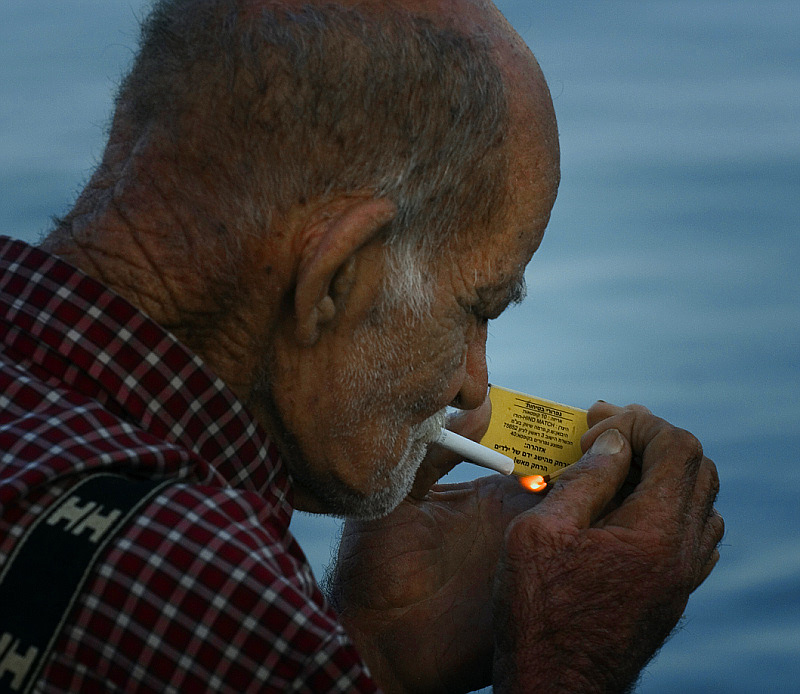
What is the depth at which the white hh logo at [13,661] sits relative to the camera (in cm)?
86

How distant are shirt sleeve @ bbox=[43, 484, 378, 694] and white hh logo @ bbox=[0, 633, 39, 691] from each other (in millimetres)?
24

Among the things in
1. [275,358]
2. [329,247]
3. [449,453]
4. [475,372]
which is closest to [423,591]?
[449,453]

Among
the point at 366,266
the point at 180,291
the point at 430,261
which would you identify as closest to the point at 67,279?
the point at 180,291

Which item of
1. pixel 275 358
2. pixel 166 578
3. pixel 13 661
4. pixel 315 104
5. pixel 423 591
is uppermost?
pixel 315 104

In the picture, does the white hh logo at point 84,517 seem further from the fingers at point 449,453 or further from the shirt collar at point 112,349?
the fingers at point 449,453

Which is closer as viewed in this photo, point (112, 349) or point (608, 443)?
point (112, 349)

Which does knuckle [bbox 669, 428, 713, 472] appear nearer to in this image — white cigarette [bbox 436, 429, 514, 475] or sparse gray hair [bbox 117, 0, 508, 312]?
white cigarette [bbox 436, 429, 514, 475]

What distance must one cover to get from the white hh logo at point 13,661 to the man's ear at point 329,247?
0.50 m

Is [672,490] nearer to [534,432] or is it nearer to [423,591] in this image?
[534,432]

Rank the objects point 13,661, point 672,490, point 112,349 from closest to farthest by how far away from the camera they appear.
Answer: point 13,661 < point 112,349 < point 672,490

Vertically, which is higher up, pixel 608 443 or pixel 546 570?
pixel 608 443

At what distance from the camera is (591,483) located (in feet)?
5.17

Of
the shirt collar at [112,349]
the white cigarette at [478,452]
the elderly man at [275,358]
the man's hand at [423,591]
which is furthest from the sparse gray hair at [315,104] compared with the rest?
the man's hand at [423,591]

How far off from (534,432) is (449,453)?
20 centimetres
